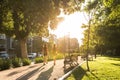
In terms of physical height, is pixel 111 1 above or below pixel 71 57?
above

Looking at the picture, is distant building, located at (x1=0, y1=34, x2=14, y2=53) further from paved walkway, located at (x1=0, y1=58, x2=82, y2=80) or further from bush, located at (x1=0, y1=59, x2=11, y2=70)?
paved walkway, located at (x1=0, y1=58, x2=82, y2=80)

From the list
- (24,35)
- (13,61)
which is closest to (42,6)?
(13,61)

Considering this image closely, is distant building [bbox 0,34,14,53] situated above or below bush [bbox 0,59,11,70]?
above

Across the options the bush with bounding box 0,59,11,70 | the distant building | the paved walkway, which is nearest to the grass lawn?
the paved walkway

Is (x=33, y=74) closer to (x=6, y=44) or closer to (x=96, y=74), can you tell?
(x=96, y=74)

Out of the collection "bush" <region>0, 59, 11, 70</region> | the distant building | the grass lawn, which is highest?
the distant building

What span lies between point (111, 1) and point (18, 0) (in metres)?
4.83

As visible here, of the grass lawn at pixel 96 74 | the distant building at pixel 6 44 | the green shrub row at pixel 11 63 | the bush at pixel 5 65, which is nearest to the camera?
the grass lawn at pixel 96 74

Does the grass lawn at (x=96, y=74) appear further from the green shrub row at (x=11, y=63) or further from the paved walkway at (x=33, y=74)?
the green shrub row at (x=11, y=63)

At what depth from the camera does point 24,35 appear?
36875 millimetres

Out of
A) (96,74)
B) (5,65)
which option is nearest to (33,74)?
(96,74)

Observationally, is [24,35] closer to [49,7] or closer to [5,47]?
[49,7]

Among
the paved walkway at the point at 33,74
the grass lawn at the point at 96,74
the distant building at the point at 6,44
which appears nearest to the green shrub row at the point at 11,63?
the paved walkway at the point at 33,74

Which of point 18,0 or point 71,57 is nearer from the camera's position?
point 18,0
